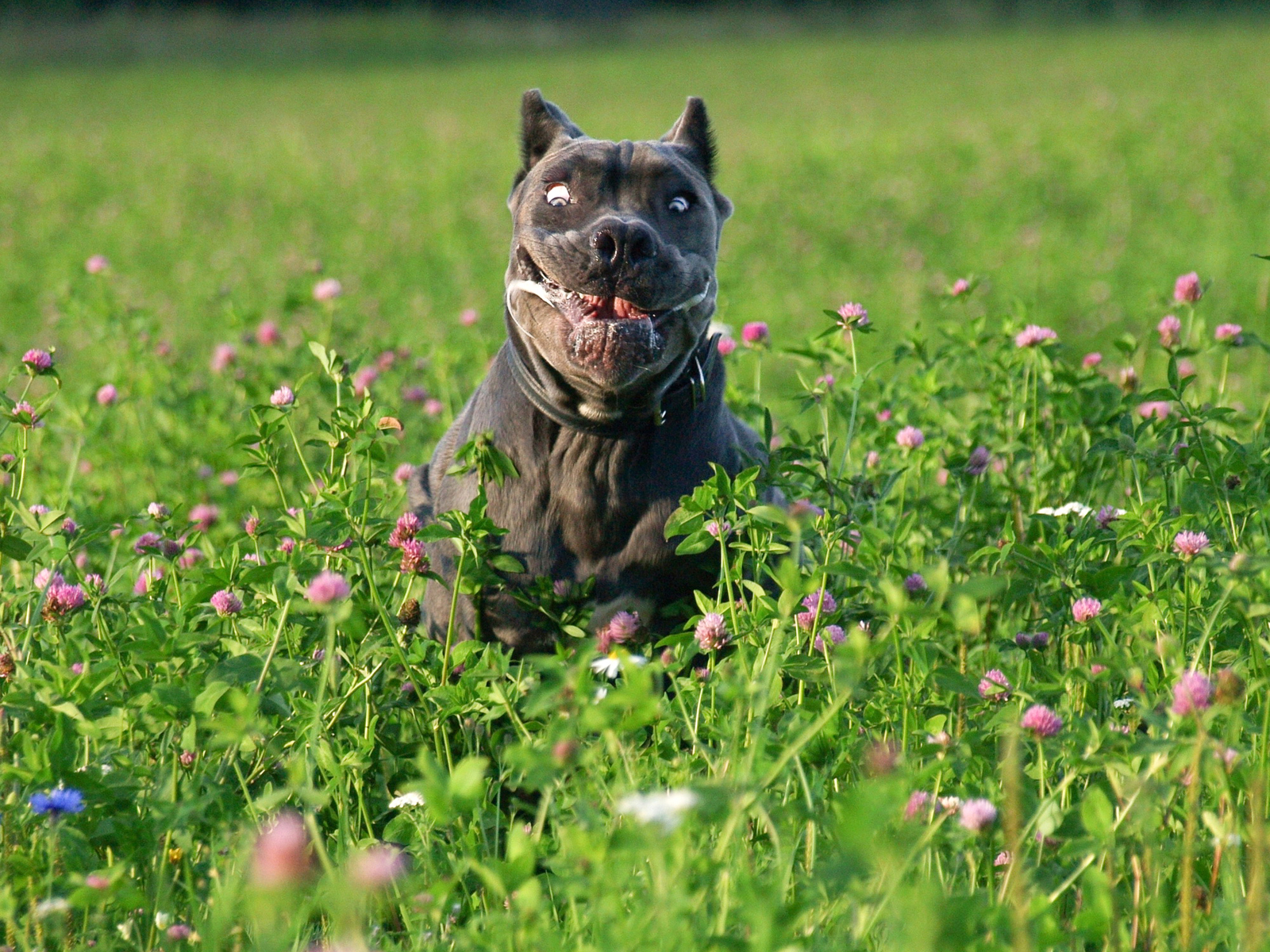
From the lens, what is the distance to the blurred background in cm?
855

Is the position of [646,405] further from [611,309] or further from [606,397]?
[611,309]

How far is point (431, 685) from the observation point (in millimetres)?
2633

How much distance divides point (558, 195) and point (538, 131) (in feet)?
1.25

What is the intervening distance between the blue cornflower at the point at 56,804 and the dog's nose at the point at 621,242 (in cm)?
166

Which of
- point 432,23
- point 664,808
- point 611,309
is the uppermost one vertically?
point 432,23

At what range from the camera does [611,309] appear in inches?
123

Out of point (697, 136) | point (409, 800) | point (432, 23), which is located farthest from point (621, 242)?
point (432, 23)

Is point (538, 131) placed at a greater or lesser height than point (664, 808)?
greater

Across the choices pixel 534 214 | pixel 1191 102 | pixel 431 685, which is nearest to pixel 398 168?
pixel 1191 102

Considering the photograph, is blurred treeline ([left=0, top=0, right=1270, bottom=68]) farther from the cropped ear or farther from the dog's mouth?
the dog's mouth

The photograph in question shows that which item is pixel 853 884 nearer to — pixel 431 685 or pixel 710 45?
pixel 431 685

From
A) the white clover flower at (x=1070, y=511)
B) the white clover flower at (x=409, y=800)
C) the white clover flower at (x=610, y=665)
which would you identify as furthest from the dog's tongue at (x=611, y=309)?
the white clover flower at (x=409, y=800)

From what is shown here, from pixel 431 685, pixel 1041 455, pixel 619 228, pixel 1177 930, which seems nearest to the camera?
pixel 1177 930

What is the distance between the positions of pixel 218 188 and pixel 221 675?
12329 mm
